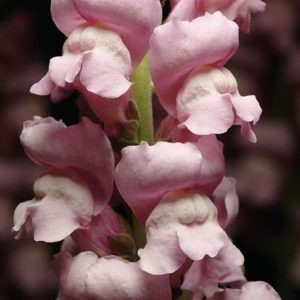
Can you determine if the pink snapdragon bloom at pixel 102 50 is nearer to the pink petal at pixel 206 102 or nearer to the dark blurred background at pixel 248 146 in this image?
the pink petal at pixel 206 102

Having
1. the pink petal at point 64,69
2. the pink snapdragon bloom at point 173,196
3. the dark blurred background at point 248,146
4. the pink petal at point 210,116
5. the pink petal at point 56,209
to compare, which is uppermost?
the pink petal at point 64,69

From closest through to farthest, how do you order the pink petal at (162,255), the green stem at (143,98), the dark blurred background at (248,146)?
the pink petal at (162,255) < the green stem at (143,98) < the dark blurred background at (248,146)

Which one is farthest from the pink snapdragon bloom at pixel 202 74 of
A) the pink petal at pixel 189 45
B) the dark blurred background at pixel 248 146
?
the dark blurred background at pixel 248 146

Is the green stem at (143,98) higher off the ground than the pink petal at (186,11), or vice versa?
the pink petal at (186,11)

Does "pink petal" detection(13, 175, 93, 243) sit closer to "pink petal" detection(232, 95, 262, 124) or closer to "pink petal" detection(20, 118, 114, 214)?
"pink petal" detection(20, 118, 114, 214)

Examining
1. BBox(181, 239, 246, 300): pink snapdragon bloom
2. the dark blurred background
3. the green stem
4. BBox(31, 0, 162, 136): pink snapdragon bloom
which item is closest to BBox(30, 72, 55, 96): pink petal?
BBox(31, 0, 162, 136): pink snapdragon bloom

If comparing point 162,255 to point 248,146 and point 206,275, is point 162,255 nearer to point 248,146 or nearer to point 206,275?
point 206,275
